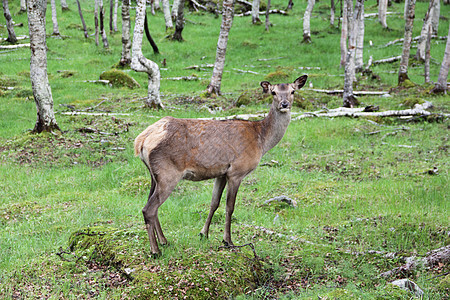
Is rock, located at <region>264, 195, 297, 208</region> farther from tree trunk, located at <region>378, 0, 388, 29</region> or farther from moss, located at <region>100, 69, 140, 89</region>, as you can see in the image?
tree trunk, located at <region>378, 0, 388, 29</region>

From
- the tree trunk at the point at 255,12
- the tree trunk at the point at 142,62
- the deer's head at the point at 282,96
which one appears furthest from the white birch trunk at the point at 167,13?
the deer's head at the point at 282,96

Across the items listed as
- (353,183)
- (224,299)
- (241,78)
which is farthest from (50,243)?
(241,78)

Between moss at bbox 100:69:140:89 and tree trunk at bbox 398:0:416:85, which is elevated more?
tree trunk at bbox 398:0:416:85

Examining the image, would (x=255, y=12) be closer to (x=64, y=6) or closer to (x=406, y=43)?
(x=64, y=6)

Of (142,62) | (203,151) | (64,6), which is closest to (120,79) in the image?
(142,62)

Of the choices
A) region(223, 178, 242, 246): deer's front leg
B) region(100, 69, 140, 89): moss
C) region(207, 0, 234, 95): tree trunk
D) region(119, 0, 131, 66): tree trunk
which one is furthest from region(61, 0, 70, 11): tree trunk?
region(223, 178, 242, 246): deer's front leg

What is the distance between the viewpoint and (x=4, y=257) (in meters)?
5.98

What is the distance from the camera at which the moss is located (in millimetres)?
19961

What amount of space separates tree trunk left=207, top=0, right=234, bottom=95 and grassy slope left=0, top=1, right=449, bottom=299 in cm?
93

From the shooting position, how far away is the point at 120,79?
20.2 meters

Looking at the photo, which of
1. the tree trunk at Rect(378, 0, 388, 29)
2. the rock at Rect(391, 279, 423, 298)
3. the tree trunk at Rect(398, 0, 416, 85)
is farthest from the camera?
the tree trunk at Rect(378, 0, 388, 29)

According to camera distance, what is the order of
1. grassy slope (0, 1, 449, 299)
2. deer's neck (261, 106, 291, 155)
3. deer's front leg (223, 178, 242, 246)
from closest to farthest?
grassy slope (0, 1, 449, 299)
deer's front leg (223, 178, 242, 246)
deer's neck (261, 106, 291, 155)

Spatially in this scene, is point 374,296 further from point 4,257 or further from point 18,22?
point 18,22

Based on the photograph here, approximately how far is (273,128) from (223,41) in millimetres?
11454
